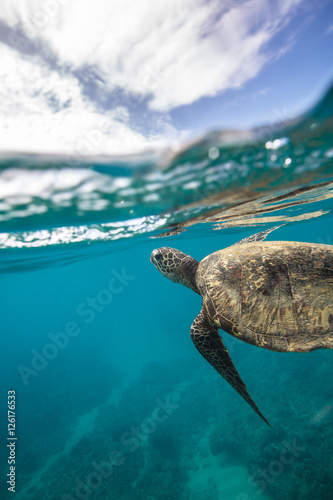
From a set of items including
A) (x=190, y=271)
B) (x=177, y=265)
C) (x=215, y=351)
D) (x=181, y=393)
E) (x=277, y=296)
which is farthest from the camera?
(x=181, y=393)

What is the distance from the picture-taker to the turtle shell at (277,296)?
336 cm

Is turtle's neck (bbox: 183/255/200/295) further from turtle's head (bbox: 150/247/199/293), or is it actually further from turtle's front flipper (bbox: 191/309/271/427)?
turtle's front flipper (bbox: 191/309/271/427)

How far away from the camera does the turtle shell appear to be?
3.36 m

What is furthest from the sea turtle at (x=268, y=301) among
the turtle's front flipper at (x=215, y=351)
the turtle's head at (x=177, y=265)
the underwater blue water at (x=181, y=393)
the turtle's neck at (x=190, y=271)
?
the underwater blue water at (x=181, y=393)

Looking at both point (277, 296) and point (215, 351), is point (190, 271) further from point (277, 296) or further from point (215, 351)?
point (277, 296)

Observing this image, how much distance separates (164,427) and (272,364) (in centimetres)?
761

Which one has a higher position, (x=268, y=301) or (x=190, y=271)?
(x=190, y=271)

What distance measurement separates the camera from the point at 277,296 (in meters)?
3.69

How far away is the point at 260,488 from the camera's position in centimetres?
719

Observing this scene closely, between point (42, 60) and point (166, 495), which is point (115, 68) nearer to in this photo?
point (42, 60)

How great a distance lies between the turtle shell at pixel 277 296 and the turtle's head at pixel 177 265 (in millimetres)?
1406

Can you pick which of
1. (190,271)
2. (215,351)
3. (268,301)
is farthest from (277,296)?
(190,271)

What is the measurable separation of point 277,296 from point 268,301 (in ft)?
0.54

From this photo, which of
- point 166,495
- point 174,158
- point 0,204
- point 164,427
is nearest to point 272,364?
point 164,427
